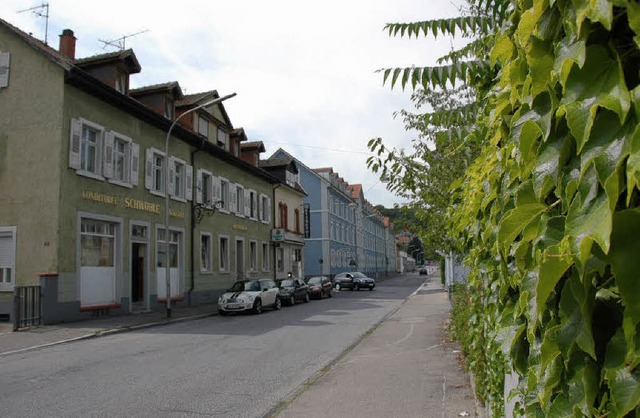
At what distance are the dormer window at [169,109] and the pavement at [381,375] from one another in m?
11.7

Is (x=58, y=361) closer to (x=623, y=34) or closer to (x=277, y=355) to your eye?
(x=277, y=355)

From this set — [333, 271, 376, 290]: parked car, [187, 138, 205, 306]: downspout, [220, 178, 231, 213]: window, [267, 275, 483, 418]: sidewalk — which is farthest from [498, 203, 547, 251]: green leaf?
[333, 271, 376, 290]: parked car

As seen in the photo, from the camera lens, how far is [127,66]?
22906 millimetres

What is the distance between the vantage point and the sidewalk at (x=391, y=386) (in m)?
6.77

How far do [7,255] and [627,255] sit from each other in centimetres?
2143

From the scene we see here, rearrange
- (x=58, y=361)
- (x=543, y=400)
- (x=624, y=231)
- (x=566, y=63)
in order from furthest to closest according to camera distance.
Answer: (x=58, y=361) < (x=543, y=400) < (x=566, y=63) < (x=624, y=231)

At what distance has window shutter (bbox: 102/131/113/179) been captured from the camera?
2092 cm

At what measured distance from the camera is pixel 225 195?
32.2 metres

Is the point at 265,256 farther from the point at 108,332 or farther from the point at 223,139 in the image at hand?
the point at 108,332

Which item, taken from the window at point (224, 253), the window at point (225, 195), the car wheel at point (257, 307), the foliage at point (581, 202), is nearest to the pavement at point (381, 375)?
the foliage at point (581, 202)

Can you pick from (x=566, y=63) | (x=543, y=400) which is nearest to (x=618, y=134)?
(x=566, y=63)

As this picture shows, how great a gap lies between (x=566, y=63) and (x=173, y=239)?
26610 millimetres

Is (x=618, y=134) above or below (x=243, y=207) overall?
below

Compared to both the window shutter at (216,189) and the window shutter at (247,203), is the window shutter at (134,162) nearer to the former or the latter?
the window shutter at (216,189)
